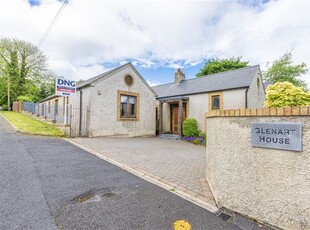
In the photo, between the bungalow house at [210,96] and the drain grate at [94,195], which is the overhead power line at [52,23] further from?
the bungalow house at [210,96]

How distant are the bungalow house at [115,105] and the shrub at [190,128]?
3.31 meters

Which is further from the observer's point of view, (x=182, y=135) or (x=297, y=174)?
(x=182, y=135)

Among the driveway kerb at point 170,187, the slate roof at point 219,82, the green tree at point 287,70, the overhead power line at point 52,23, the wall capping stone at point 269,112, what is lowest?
the driveway kerb at point 170,187

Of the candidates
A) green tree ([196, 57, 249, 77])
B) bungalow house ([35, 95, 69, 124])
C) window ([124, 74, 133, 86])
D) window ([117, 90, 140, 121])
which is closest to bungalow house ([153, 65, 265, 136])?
window ([117, 90, 140, 121])

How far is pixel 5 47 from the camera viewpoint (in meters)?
27.4

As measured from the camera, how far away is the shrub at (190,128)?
13.4 metres

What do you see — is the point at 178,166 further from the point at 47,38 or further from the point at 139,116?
the point at 47,38

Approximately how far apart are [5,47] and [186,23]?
32969 millimetres

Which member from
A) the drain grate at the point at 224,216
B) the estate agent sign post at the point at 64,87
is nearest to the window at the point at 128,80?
the estate agent sign post at the point at 64,87

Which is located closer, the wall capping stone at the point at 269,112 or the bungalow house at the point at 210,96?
the wall capping stone at the point at 269,112

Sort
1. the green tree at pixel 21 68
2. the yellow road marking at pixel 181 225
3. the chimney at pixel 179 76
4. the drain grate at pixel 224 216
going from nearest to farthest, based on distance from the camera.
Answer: the yellow road marking at pixel 181 225
the drain grate at pixel 224 216
the chimney at pixel 179 76
the green tree at pixel 21 68

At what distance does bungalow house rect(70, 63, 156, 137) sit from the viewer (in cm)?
1189

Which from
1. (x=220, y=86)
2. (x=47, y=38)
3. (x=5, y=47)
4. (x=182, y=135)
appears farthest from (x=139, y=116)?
(x=5, y=47)

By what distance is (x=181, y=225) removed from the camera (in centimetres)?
242
